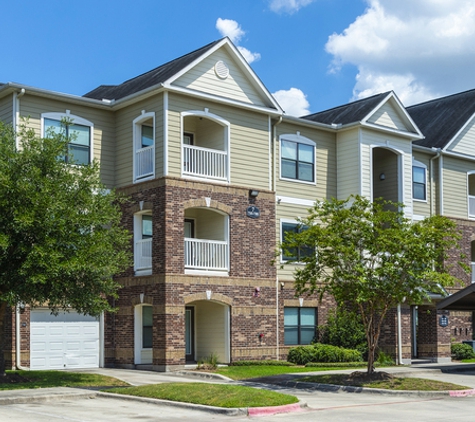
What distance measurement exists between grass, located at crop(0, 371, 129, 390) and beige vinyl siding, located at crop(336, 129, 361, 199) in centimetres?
1358

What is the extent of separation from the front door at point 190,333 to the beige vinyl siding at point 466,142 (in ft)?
48.8

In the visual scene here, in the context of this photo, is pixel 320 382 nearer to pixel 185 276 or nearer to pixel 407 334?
pixel 185 276

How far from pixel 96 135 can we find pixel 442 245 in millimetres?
12980

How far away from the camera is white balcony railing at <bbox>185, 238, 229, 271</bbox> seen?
2653 cm

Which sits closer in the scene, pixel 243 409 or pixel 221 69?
pixel 243 409

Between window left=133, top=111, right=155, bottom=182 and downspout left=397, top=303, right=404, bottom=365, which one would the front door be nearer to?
window left=133, top=111, right=155, bottom=182

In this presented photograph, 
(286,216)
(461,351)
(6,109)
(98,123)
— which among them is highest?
(6,109)

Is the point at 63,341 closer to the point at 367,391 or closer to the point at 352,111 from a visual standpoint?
the point at 367,391

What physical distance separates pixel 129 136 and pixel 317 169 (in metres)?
8.17

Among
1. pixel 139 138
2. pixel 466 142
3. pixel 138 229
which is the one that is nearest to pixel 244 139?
pixel 139 138

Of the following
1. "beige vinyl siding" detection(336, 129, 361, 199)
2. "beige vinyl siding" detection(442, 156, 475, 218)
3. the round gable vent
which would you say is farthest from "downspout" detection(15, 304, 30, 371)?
"beige vinyl siding" detection(442, 156, 475, 218)

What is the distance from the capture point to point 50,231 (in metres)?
19.7

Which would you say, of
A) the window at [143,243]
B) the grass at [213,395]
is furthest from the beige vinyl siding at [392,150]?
the grass at [213,395]

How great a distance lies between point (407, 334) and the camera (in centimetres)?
3148
